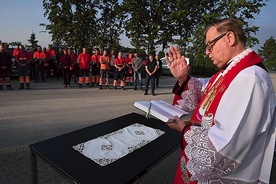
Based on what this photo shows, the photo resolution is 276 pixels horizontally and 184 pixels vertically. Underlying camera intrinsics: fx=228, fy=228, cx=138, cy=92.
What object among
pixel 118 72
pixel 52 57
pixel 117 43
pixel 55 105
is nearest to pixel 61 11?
pixel 117 43

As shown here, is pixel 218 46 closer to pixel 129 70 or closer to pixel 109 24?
pixel 129 70

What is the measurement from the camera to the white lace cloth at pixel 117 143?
1.75m

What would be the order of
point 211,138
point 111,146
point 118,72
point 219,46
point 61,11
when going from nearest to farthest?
1. point 211,138
2. point 219,46
3. point 111,146
4. point 118,72
5. point 61,11

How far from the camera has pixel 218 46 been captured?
1335mm

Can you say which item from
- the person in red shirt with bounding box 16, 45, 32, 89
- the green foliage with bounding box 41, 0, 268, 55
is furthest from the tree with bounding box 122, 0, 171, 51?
the person in red shirt with bounding box 16, 45, 32, 89

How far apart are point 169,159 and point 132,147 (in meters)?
2.41

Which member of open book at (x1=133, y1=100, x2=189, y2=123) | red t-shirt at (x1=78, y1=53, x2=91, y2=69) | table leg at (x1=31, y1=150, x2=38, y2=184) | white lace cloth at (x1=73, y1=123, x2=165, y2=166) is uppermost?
red t-shirt at (x1=78, y1=53, x2=91, y2=69)

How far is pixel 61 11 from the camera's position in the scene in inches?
993

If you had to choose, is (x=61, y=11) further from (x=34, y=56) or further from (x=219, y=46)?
(x=219, y=46)

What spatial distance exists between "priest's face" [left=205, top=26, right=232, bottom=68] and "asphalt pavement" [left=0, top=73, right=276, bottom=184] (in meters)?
0.98

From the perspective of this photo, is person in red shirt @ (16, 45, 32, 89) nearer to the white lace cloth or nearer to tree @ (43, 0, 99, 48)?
the white lace cloth

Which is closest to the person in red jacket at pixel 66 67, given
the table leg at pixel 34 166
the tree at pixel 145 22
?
the table leg at pixel 34 166

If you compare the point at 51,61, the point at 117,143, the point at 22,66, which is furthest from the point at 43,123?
the point at 51,61

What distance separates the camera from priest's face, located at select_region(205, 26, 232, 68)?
1311 millimetres
